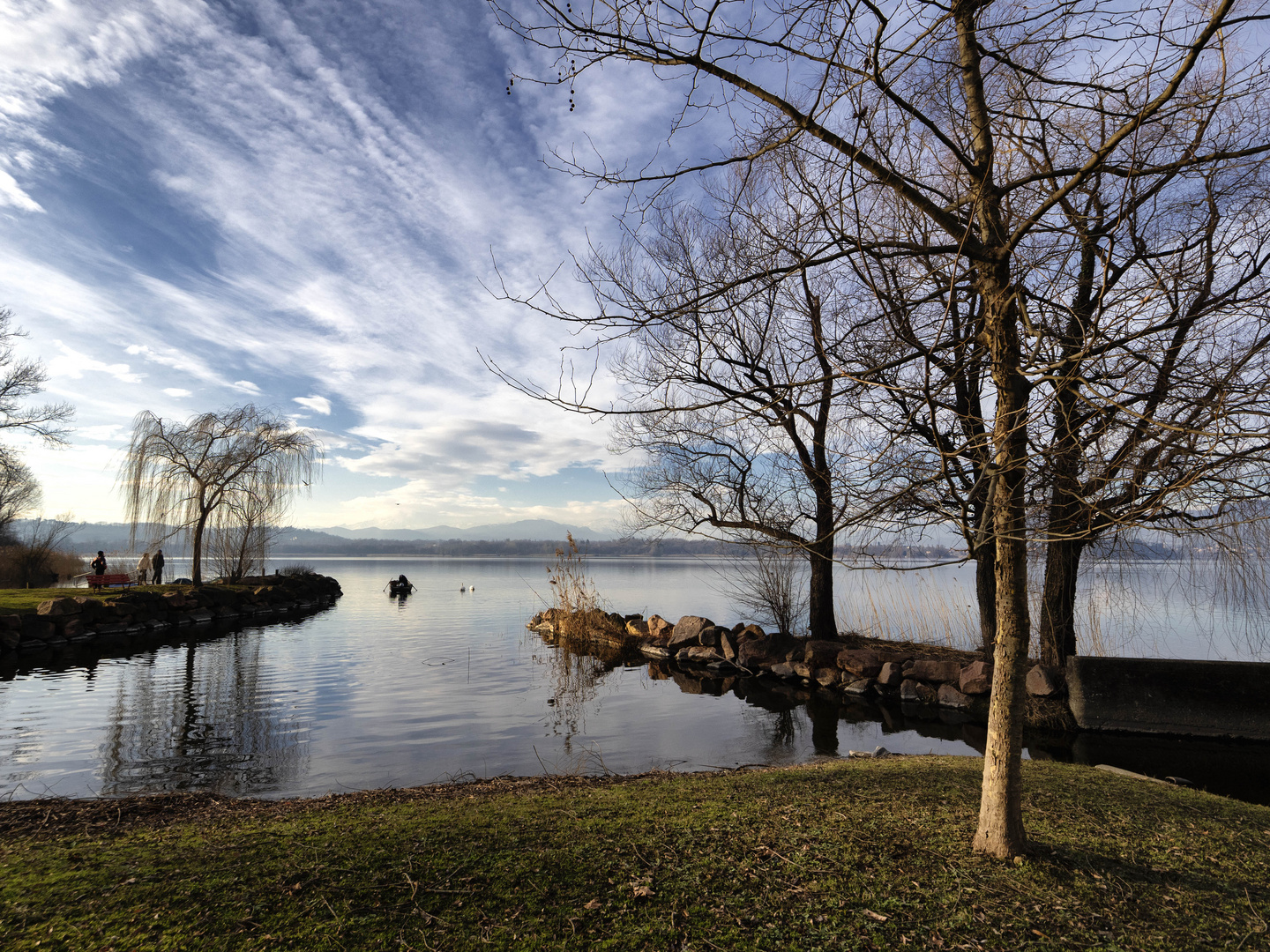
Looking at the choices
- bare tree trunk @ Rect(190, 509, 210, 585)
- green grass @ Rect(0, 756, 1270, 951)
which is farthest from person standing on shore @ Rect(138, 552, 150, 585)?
green grass @ Rect(0, 756, 1270, 951)

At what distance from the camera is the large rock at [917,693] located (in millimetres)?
10438

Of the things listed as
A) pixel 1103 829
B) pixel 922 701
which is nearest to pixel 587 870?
pixel 1103 829

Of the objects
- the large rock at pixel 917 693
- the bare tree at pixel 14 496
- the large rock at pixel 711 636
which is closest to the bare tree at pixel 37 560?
the bare tree at pixel 14 496

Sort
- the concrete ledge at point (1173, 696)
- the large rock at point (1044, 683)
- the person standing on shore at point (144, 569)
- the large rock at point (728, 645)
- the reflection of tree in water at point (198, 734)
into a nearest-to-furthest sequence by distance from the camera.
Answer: the reflection of tree in water at point (198, 734), the concrete ledge at point (1173, 696), the large rock at point (1044, 683), the large rock at point (728, 645), the person standing on shore at point (144, 569)

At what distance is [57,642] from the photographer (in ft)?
49.3

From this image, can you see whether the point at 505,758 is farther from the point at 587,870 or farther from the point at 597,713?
the point at 587,870

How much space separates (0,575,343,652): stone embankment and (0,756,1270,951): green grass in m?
14.2

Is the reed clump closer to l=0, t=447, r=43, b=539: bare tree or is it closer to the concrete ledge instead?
the concrete ledge

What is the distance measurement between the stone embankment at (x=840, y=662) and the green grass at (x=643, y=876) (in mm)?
5783

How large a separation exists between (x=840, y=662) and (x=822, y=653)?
1.48ft

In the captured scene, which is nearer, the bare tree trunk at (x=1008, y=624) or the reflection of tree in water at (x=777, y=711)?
the bare tree trunk at (x=1008, y=624)

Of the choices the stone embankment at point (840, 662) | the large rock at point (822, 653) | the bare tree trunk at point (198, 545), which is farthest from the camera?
the bare tree trunk at point (198, 545)

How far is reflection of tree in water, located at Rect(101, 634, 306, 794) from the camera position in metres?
6.22

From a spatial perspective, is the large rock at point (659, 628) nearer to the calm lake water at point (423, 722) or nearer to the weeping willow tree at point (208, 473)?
the calm lake water at point (423, 722)
